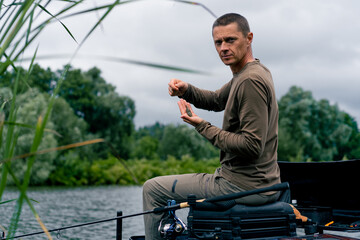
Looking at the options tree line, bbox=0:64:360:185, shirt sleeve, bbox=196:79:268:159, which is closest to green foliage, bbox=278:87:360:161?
tree line, bbox=0:64:360:185

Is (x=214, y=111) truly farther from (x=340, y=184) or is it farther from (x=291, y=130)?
(x=291, y=130)

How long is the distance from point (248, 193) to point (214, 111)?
1211mm

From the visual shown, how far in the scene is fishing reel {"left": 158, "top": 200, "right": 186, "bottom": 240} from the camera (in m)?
3.05

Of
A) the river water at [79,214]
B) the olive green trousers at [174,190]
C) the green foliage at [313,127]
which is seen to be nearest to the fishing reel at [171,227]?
the olive green trousers at [174,190]

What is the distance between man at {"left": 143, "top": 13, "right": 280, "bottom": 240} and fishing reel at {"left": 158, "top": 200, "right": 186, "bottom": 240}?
50mm

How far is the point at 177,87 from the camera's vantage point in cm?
354

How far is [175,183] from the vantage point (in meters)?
3.15

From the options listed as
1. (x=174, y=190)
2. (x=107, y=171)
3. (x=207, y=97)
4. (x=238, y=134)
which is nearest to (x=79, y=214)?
(x=207, y=97)

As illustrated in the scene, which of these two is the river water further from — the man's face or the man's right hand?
the man's face

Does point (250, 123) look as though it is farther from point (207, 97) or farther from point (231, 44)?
point (207, 97)

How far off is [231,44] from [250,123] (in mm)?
576

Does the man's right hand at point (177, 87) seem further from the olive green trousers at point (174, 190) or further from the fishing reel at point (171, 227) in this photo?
the fishing reel at point (171, 227)

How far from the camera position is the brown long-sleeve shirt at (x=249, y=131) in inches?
110

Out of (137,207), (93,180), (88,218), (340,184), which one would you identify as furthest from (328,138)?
(340,184)
